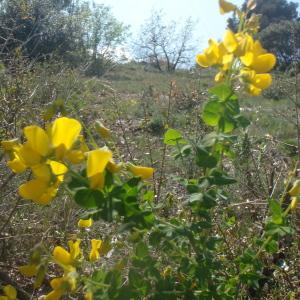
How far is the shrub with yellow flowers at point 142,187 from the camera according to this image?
97cm

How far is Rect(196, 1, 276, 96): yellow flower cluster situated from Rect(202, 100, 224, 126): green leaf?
0.23ft

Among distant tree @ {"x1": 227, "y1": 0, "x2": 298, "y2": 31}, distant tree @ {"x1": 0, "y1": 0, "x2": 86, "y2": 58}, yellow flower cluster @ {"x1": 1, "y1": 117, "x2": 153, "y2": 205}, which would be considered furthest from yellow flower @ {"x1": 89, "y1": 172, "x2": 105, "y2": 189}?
distant tree @ {"x1": 227, "y1": 0, "x2": 298, "y2": 31}

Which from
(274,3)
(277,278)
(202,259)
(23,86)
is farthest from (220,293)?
(274,3)

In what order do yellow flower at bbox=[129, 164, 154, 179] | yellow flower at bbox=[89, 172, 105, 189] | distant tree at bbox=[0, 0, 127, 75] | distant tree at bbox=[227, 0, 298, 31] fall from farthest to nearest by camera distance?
1. distant tree at bbox=[227, 0, 298, 31]
2. distant tree at bbox=[0, 0, 127, 75]
3. yellow flower at bbox=[129, 164, 154, 179]
4. yellow flower at bbox=[89, 172, 105, 189]

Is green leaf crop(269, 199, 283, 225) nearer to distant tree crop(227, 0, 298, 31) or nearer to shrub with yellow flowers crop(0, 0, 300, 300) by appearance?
shrub with yellow flowers crop(0, 0, 300, 300)

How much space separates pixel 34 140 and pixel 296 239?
130 cm

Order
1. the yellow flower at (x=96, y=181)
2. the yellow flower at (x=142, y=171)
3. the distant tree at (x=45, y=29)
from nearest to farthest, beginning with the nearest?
the yellow flower at (x=96, y=181) → the yellow flower at (x=142, y=171) → the distant tree at (x=45, y=29)

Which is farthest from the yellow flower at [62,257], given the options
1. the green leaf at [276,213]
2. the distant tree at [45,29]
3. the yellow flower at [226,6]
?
the distant tree at [45,29]

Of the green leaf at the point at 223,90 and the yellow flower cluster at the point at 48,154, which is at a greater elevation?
the green leaf at the point at 223,90

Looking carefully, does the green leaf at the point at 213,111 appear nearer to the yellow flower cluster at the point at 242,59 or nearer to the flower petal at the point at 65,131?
the yellow flower cluster at the point at 242,59

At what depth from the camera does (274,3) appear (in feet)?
96.2

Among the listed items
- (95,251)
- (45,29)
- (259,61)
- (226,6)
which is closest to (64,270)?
(95,251)

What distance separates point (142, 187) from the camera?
1.17m

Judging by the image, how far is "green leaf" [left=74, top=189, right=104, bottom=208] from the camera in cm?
96
